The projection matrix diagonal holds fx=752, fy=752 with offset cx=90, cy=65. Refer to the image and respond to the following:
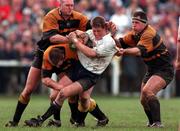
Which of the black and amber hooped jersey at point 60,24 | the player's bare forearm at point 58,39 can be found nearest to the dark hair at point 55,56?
the player's bare forearm at point 58,39

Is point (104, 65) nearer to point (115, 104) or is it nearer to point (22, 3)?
point (115, 104)

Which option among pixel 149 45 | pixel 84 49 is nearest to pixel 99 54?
pixel 84 49

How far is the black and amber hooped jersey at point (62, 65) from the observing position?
41.4 feet

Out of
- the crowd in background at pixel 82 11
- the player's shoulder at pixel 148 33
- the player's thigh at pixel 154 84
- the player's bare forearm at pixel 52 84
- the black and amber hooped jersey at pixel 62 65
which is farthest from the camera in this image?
the crowd in background at pixel 82 11

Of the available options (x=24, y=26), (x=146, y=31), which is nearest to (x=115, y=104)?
(x=24, y=26)

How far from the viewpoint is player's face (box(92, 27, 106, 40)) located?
41.3ft

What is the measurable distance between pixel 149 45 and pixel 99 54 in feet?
3.33

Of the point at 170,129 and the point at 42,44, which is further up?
the point at 42,44

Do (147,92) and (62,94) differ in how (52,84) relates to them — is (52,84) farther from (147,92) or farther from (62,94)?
(147,92)

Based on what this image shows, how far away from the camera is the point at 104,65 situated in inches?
504

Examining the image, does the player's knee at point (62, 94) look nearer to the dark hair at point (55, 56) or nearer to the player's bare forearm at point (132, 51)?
the dark hair at point (55, 56)

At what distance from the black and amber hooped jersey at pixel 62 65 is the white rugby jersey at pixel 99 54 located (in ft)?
0.52

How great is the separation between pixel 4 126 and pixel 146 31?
9.74 feet

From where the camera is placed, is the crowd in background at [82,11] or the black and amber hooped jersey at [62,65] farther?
the crowd in background at [82,11]
